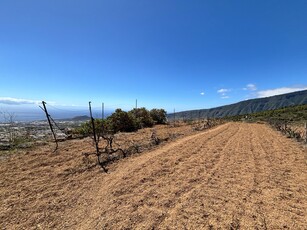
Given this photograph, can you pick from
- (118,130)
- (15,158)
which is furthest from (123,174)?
(118,130)

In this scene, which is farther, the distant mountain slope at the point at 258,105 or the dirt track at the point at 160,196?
the distant mountain slope at the point at 258,105

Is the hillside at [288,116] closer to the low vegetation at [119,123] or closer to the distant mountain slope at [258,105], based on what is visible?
the low vegetation at [119,123]

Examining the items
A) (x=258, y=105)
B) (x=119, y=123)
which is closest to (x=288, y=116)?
(x=119, y=123)

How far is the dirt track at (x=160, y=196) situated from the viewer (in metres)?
3.78

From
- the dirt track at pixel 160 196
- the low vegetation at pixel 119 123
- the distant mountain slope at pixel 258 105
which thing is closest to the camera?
the dirt track at pixel 160 196

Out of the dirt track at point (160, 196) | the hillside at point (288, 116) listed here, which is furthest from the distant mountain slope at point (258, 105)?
the dirt track at point (160, 196)

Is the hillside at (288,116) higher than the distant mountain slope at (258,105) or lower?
lower

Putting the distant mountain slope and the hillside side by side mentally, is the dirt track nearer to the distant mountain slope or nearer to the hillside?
the hillside

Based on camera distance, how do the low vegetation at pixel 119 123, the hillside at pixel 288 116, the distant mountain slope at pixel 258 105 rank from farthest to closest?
1. the distant mountain slope at pixel 258 105
2. the hillside at pixel 288 116
3. the low vegetation at pixel 119 123

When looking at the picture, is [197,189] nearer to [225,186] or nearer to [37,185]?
[225,186]

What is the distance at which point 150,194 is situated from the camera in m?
4.86

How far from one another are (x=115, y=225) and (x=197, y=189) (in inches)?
89.8

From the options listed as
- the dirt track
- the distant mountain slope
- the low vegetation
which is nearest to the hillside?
the low vegetation

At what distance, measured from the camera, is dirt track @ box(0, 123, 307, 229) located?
3.78m
